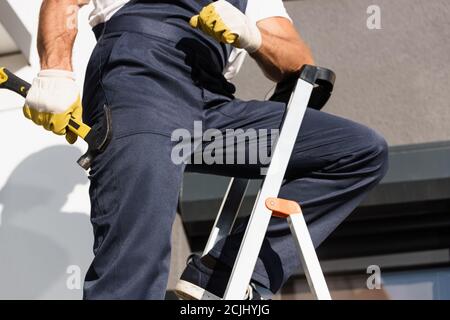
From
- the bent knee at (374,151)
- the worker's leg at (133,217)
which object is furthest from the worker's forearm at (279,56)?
the worker's leg at (133,217)

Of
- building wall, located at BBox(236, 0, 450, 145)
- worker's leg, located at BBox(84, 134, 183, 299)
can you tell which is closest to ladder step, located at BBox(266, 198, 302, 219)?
worker's leg, located at BBox(84, 134, 183, 299)

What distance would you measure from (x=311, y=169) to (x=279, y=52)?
37 centimetres

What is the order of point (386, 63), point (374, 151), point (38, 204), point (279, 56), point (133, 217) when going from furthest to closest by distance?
point (386, 63), point (38, 204), point (279, 56), point (374, 151), point (133, 217)

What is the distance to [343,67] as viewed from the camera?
4.34m

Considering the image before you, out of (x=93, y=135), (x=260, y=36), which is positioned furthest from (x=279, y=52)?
(x=93, y=135)

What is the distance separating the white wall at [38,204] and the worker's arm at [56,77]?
105 cm

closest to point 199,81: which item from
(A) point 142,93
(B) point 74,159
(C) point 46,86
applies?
(A) point 142,93

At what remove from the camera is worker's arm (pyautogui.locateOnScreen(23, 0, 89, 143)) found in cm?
278

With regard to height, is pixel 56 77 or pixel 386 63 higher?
pixel 56 77

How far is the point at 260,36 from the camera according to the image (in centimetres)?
291

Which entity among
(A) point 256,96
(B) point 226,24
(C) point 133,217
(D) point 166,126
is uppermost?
(B) point 226,24

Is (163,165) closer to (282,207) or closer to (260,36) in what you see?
(282,207)

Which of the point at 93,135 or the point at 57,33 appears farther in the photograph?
the point at 57,33

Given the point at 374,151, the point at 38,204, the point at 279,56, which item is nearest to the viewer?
the point at 374,151
